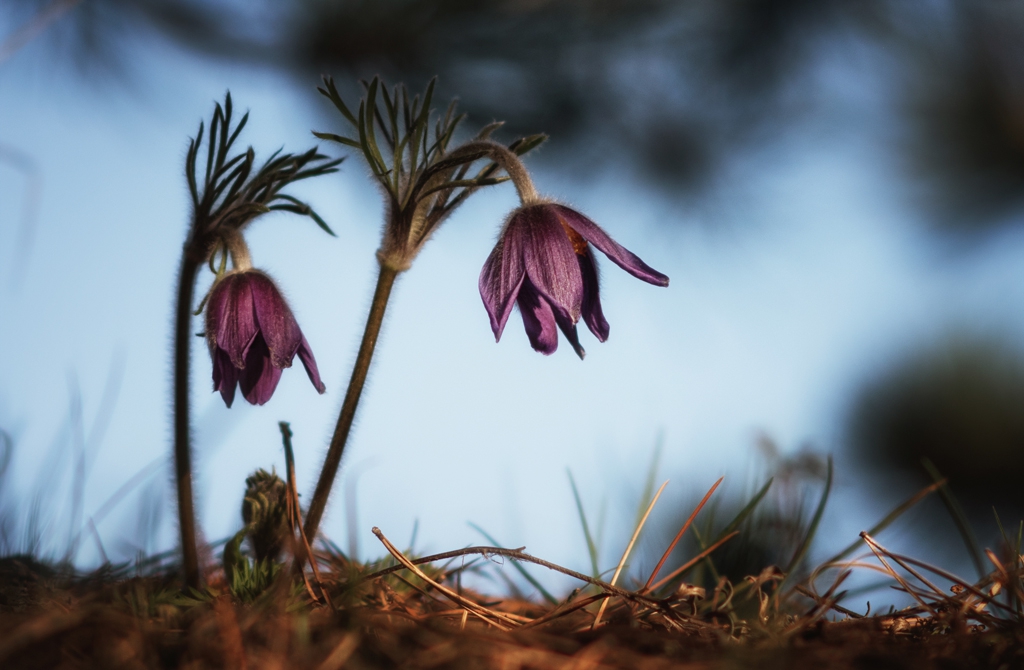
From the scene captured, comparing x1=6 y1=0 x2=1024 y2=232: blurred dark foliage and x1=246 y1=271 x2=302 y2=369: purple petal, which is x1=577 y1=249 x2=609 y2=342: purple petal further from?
x1=6 y1=0 x2=1024 y2=232: blurred dark foliage

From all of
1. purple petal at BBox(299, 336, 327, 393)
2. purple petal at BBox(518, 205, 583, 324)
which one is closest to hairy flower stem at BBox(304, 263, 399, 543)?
purple petal at BBox(299, 336, 327, 393)

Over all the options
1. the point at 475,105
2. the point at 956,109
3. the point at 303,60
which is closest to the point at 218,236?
the point at 303,60

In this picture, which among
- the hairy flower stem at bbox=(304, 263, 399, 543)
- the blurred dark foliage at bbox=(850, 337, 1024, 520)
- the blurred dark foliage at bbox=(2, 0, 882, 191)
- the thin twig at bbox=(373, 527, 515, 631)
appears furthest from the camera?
the blurred dark foliage at bbox=(850, 337, 1024, 520)

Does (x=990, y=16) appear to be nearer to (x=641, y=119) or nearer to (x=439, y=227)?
(x=641, y=119)

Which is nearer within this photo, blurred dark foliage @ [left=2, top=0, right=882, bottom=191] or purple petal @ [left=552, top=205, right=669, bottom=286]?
purple petal @ [left=552, top=205, right=669, bottom=286]

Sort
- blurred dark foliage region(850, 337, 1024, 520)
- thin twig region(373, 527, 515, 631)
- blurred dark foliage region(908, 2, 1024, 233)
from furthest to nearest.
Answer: blurred dark foliage region(850, 337, 1024, 520), blurred dark foliage region(908, 2, 1024, 233), thin twig region(373, 527, 515, 631)

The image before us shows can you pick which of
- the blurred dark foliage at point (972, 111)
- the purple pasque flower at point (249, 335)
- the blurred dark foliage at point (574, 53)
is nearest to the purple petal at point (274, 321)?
the purple pasque flower at point (249, 335)
